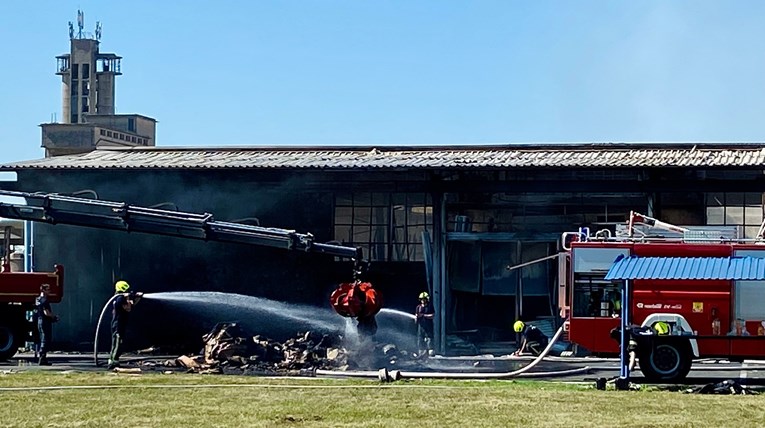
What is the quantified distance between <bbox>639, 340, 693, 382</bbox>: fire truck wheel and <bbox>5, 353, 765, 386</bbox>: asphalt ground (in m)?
0.22

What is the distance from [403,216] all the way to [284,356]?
6.39 m

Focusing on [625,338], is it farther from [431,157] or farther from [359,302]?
[431,157]

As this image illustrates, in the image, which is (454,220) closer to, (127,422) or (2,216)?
(2,216)

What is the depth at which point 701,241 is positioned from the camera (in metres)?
22.4

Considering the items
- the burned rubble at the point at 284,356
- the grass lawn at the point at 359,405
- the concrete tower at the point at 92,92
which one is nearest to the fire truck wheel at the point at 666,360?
the grass lawn at the point at 359,405

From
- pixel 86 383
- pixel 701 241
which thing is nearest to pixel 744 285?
pixel 701 241

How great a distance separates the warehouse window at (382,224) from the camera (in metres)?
30.9

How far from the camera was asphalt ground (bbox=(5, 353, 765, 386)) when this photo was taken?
2216cm

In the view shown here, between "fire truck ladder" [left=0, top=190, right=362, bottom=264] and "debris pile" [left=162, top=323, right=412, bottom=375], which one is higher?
"fire truck ladder" [left=0, top=190, right=362, bottom=264]

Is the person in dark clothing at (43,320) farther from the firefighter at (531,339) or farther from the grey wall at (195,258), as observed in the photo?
the firefighter at (531,339)

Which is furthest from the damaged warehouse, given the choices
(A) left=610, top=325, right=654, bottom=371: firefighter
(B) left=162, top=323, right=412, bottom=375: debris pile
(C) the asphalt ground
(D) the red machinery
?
(A) left=610, top=325, right=654, bottom=371: firefighter

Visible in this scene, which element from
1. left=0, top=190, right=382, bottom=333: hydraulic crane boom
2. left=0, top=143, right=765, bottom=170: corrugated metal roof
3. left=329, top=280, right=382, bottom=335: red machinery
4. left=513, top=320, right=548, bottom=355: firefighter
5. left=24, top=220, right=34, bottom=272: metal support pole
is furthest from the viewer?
left=24, top=220, right=34, bottom=272: metal support pole

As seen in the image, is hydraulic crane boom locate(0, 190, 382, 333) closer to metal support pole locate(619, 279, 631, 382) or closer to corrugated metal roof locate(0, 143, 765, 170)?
corrugated metal roof locate(0, 143, 765, 170)

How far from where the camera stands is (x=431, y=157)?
3164cm
